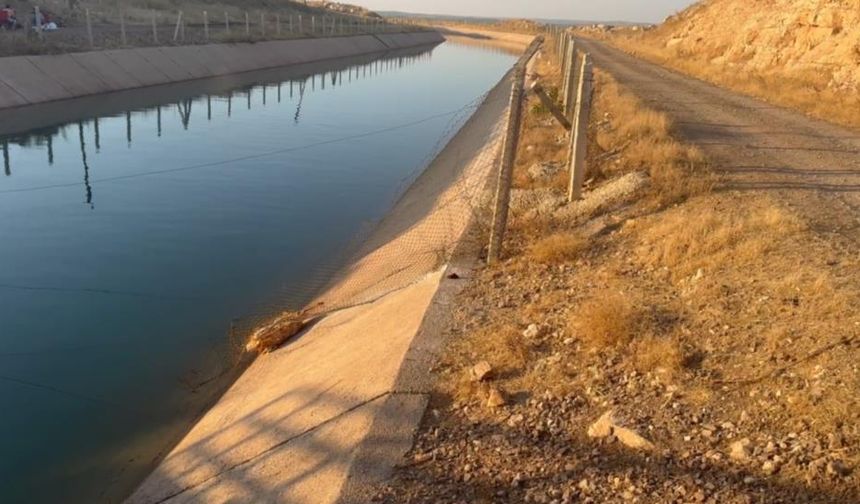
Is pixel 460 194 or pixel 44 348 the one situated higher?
pixel 460 194

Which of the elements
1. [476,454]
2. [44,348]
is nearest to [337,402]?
[476,454]

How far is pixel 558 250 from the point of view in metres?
9.10

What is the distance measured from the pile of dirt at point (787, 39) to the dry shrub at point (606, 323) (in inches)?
754

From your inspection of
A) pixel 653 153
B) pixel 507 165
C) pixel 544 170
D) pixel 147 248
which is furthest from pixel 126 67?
pixel 507 165

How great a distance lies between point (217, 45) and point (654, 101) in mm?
30954

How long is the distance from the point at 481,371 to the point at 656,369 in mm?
1476

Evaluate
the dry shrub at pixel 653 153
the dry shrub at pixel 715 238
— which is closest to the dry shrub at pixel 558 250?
the dry shrub at pixel 715 238

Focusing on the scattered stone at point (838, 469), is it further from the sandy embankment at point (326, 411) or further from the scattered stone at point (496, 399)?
the sandy embankment at point (326, 411)

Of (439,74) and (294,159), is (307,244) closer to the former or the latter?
(294,159)

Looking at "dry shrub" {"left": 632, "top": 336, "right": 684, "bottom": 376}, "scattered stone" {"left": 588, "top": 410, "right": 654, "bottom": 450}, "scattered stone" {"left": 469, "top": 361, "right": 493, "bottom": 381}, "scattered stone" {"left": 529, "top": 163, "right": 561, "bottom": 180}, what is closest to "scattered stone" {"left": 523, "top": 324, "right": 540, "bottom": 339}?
"scattered stone" {"left": 469, "top": 361, "right": 493, "bottom": 381}

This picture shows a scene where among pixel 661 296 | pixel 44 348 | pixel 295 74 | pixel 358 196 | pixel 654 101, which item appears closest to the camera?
pixel 661 296

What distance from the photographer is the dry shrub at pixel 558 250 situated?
9070 mm

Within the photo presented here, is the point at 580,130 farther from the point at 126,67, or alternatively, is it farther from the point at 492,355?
the point at 126,67

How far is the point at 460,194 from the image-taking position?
14.9m
